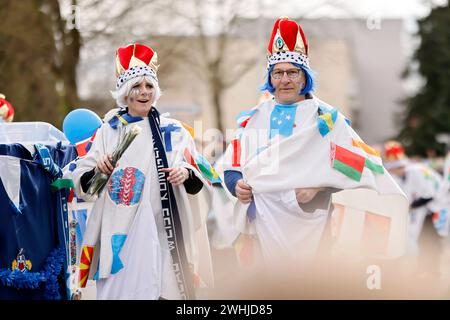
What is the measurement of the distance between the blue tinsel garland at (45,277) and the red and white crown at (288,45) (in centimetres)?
178

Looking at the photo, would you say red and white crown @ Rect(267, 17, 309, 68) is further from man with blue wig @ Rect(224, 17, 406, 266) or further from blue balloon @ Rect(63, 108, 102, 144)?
blue balloon @ Rect(63, 108, 102, 144)

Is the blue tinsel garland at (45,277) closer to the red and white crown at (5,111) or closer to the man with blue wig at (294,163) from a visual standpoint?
the man with blue wig at (294,163)

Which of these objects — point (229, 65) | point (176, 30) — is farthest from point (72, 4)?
point (229, 65)

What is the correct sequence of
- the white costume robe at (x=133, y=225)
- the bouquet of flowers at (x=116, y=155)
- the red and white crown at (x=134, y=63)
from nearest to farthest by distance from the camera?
the bouquet of flowers at (x=116, y=155) < the white costume robe at (x=133, y=225) < the red and white crown at (x=134, y=63)

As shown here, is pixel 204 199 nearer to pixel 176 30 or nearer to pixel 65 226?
pixel 65 226

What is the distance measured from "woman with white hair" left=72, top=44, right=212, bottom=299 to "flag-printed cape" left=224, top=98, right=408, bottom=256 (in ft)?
1.17

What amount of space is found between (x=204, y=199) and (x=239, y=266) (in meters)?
0.62

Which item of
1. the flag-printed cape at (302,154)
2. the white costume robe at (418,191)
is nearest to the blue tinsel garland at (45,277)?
the flag-printed cape at (302,154)

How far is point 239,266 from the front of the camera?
6102mm

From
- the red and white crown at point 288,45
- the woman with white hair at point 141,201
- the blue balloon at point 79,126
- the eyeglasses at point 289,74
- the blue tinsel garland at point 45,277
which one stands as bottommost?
the blue tinsel garland at point 45,277

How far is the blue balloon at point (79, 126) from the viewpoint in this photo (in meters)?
6.80

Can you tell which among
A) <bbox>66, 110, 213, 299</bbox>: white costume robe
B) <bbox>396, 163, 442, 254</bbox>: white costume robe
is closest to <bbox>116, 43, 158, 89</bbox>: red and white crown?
<bbox>66, 110, 213, 299</bbox>: white costume robe

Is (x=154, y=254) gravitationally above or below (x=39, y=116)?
below

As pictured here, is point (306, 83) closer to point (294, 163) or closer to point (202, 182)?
point (294, 163)
